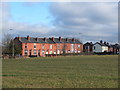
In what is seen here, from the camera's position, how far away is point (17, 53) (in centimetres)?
7225

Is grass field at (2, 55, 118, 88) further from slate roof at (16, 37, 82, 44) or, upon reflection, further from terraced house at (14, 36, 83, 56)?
slate roof at (16, 37, 82, 44)

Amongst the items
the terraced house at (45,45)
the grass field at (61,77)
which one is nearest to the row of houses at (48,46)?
the terraced house at (45,45)

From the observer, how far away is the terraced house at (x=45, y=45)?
101 m

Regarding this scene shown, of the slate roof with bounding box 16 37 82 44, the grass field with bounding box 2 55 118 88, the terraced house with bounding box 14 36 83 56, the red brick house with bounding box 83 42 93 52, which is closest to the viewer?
the grass field with bounding box 2 55 118 88

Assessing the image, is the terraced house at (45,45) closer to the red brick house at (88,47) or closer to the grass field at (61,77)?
the red brick house at (88,47)

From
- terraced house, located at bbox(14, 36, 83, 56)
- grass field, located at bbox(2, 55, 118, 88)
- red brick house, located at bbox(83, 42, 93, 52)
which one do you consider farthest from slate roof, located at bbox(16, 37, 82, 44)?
grass field, located at bbox(2, 55, 118, 88)

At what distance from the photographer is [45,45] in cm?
11131

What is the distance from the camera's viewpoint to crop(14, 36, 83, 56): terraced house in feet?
332

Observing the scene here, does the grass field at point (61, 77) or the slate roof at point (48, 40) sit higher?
the slate roof at point (48, 40)

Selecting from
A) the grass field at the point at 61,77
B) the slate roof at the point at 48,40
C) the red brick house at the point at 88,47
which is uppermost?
the slate roof at the point at 48,40

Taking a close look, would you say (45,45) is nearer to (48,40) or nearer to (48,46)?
(48,46)

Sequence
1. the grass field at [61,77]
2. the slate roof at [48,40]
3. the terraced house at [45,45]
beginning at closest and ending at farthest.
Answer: the grass field at [61,77]
the terraced house at [45,45]
the slate roof at [48,40]

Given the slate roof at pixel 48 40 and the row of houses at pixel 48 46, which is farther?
the slate roof at pixel 48 40

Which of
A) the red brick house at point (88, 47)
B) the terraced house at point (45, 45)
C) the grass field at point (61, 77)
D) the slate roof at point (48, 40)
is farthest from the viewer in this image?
the red brick house at point (88, 47)
